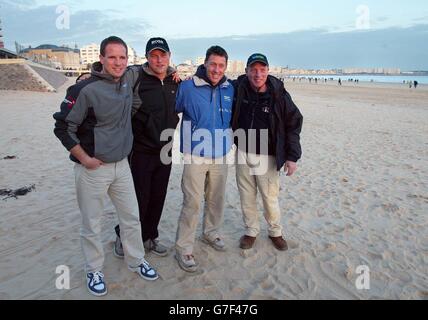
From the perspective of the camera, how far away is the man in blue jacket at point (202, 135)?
3.57 metres

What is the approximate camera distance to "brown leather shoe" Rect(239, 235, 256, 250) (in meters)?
4.25

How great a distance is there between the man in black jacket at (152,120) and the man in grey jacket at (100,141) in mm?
179

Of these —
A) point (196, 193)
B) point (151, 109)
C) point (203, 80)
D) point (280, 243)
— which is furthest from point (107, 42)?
point (280, 243)

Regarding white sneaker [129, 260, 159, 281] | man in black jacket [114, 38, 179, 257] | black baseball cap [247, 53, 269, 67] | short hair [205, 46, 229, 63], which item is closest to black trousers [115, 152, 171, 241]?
man in black jacket [114, 38, 179, 257]

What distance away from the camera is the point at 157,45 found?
3.33 m

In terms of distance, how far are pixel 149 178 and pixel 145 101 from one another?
862mm

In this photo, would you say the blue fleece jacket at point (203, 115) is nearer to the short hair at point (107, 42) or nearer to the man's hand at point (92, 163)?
the short hair at point (107, 42)

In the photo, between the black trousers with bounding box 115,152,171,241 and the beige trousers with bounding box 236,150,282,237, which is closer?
the black trousers with bounding box 115,152,171,241

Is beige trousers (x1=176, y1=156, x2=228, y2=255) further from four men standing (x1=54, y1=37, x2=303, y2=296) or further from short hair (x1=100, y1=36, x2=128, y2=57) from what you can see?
short hair (x1=100, y1=36, x2=128, y2=57)

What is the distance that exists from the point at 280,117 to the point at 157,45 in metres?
1.61

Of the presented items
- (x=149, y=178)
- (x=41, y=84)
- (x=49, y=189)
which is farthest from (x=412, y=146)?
(x=41, y=84)

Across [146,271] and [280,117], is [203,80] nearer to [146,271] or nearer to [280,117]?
[280,117]

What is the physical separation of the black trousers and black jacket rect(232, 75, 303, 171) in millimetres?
1038

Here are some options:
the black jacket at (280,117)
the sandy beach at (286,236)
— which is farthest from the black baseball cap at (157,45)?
the sandy beach at (286,236)
